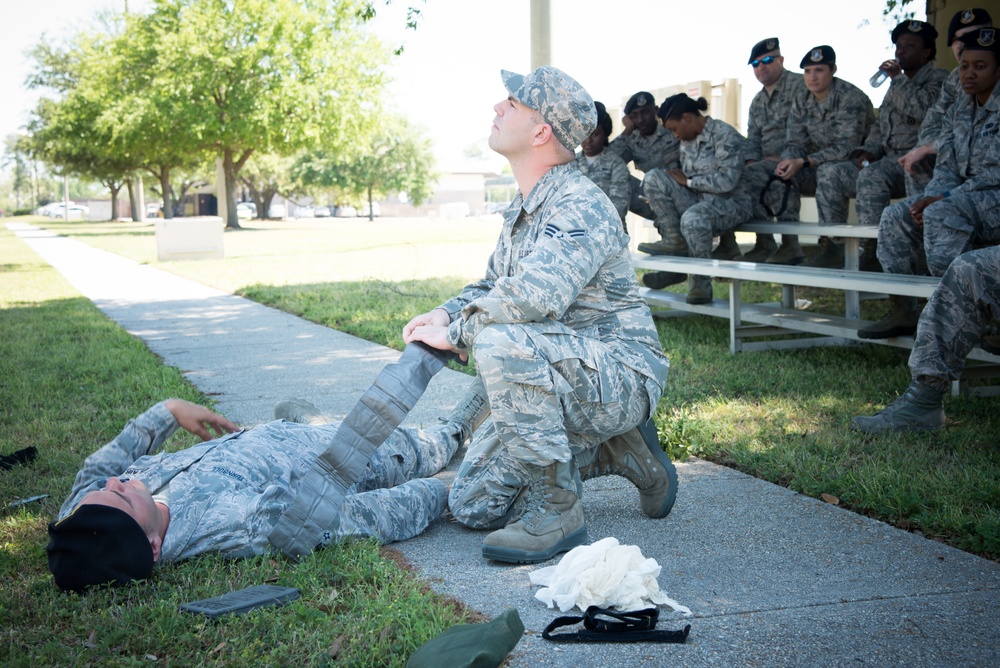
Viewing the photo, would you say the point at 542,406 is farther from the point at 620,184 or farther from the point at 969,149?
the point at 620,184

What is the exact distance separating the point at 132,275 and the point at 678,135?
11.2 metres

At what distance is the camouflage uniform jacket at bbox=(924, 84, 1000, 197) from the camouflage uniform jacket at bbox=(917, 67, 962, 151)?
15.9 inches

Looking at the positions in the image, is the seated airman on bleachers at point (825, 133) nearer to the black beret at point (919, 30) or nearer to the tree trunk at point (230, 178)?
Answer: the black beret at point (919, 30)

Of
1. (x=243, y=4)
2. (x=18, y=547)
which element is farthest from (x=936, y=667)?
(x=243, y=4)

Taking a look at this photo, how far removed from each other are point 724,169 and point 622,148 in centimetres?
160

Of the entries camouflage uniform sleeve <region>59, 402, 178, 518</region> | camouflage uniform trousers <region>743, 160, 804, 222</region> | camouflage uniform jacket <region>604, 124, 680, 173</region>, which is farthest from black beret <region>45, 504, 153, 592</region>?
camouflage uniform jacket <region>604, 124, 680, 173</region>

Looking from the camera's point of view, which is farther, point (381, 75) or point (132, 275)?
point (381, 75)

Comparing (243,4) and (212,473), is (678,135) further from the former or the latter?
(243,4)

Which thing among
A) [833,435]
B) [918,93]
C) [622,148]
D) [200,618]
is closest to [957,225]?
[833,435]

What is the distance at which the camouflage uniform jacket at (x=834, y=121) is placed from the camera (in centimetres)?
823

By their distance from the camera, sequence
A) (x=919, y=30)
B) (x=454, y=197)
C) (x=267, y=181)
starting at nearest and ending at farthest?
(x=919, y=30)
(x=267, y=181)
(x=454, y=197)

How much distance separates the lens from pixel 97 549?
9.27 feet

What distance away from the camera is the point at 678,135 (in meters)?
8.45

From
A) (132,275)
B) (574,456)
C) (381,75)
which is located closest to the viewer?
(574,456)
